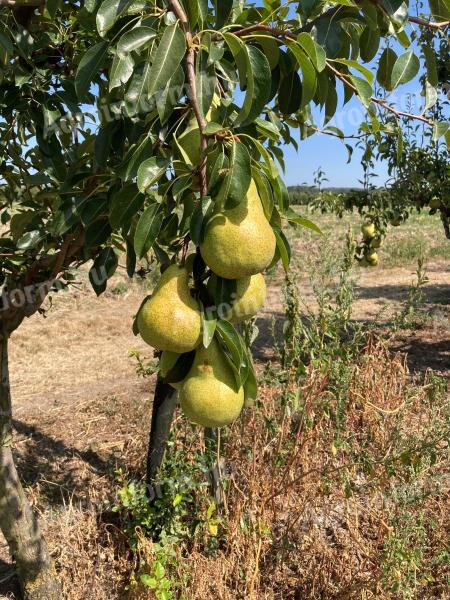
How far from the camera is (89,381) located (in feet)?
16.3

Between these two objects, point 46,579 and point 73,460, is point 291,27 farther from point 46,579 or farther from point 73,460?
point 73,460

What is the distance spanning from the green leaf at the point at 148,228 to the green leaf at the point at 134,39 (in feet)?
Answer: 0.88

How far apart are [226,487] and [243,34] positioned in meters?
1.96

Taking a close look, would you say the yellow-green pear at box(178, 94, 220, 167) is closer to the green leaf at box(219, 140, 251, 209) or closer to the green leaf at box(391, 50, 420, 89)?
the green leaf at box(219, 140, 251, 209)

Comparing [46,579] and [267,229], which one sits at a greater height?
[267,229]

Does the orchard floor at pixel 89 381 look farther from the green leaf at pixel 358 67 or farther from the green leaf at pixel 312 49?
the green leaf at pixel 312 49

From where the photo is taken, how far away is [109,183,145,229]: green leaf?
1.00 meters

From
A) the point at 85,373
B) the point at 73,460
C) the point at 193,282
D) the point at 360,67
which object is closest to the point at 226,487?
the point at 73,460

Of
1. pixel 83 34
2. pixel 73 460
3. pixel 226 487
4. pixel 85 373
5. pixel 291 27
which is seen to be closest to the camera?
pixel 291 27

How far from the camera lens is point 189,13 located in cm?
93

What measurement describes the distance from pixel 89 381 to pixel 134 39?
437 centimetres

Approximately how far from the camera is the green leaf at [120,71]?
966 mm

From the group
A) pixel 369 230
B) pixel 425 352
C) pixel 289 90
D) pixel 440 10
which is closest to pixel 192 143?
pixel 289 90

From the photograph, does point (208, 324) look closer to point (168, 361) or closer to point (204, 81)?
→ point (168, 361)
